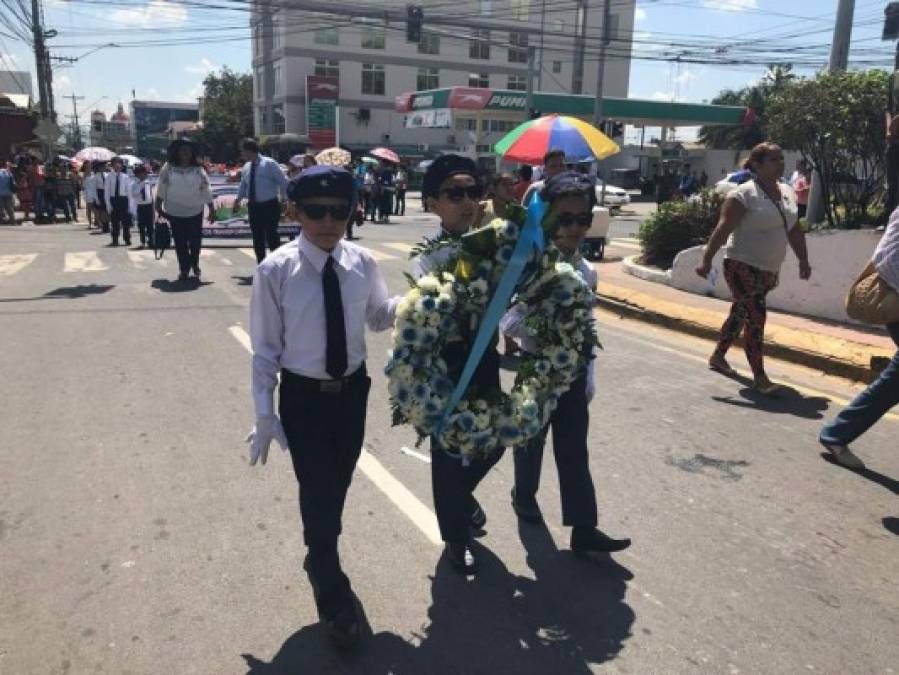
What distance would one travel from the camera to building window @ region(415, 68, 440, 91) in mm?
64938

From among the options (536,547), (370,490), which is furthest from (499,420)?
(370,490)

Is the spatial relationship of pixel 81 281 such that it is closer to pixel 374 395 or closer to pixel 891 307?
pixel 374 395

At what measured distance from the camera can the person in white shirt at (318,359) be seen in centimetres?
271

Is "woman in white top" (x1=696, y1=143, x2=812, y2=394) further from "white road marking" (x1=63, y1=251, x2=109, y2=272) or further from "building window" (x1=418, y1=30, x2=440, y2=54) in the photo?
"building window" (x1=418, y1=30, x2=440, y2=54)

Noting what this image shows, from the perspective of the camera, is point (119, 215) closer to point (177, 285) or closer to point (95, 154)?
point (177, 285)

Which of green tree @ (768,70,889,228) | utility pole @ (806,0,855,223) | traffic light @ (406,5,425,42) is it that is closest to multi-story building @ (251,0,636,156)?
traffic light @ (406,5,425,42)

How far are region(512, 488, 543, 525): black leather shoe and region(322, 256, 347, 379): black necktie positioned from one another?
58.2 inches

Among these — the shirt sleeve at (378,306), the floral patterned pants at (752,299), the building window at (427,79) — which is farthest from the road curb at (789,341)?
the building window at (427,79)

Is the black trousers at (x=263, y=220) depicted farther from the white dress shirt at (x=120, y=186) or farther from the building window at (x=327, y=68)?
the building window at (x=327, y=68)

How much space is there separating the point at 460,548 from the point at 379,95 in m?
63.7

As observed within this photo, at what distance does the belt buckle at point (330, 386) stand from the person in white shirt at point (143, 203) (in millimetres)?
13157

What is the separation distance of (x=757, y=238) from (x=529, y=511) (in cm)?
330

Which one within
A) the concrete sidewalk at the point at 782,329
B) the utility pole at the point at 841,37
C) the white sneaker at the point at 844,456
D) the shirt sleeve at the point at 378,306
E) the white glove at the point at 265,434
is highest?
the utility pole at the point at 841,37

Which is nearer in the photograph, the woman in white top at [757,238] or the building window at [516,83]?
the woman in white top at [757,238]
